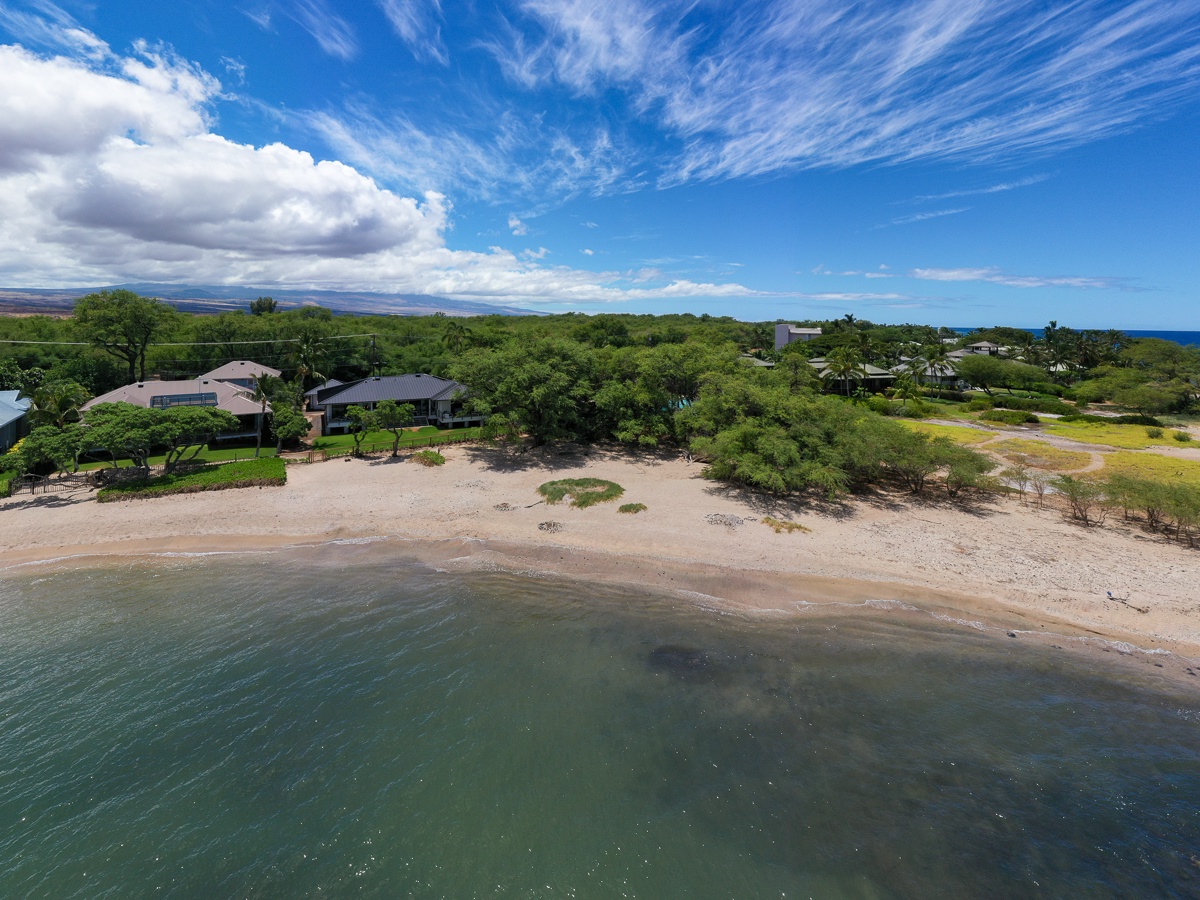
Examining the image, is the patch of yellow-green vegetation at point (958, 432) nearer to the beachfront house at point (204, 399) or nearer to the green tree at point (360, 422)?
the green tree at point (360, 422)

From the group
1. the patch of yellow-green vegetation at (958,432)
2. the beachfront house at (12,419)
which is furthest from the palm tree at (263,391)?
the patch of yellow-green vegetation at (958,432)

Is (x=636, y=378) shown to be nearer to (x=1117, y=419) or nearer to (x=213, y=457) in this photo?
Answer: (x=213, y=457)

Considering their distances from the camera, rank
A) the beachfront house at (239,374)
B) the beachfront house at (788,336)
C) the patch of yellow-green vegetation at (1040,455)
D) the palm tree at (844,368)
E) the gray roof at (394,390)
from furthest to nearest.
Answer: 1. the beachfront house at (788,336)
2. the palm tree at (844,368)
3. the beachfront house at (239,374)
4. the gray roof at (394,390)
5. the patch of yellow-green vegetation at (1040,455)

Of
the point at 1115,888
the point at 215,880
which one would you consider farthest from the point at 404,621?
the point at 1115,888

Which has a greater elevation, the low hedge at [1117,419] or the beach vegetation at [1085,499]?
Answer: the low hedge at [1117,419]

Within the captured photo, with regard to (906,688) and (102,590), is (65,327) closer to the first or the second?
(102,590)

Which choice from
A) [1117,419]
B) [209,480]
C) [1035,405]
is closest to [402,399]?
[209,480]
